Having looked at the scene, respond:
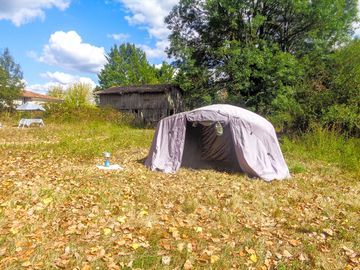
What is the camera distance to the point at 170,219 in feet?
17.8

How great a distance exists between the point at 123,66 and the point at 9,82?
82.9ft

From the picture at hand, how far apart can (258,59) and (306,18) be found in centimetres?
512

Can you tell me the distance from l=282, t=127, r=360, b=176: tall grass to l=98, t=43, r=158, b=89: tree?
40.8 metres

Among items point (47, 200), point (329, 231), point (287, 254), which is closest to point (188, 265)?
point (287, 254)

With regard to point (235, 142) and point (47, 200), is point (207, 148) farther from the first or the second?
point (47, 200)

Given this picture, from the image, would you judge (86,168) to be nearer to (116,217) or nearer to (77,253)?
(116,217)

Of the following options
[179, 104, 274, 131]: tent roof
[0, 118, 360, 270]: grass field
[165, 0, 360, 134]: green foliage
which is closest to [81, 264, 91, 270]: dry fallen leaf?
[0, 118, 360, 270]: grass field

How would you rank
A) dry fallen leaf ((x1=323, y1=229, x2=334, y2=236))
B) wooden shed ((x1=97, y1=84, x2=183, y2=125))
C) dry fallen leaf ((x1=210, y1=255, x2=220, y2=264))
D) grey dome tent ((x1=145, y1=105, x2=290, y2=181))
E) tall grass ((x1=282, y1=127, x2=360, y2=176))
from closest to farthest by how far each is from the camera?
dry fallen leaf ((x1=210, y1=255, x2=220, y2=264)), dry fallen leaf ((x1=323, y1=229, x2=334, y2=236)), grey dome tent ((x1=145, y1=105, x2=290, y2=181)), tall grass ((x1=282, y1=127, x2=360, y2=176)), wooden shed ((x1=97, y1=84, x2=183, y2=125))

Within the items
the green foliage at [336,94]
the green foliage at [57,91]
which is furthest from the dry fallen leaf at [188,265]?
the green foliage at [57,91]

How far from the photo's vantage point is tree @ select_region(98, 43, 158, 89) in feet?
177

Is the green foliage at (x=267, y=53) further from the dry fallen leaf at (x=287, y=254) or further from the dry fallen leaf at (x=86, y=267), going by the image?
the dry fallen leaf at (x=86, y=267)

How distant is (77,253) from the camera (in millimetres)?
4098

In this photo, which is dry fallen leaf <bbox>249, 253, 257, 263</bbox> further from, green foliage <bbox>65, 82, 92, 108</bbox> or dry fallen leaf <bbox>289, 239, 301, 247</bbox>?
green foliage <bbox>65, 82, 92, 108</bbox>

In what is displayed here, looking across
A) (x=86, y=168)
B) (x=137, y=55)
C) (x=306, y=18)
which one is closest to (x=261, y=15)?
(x=306, y=18)
